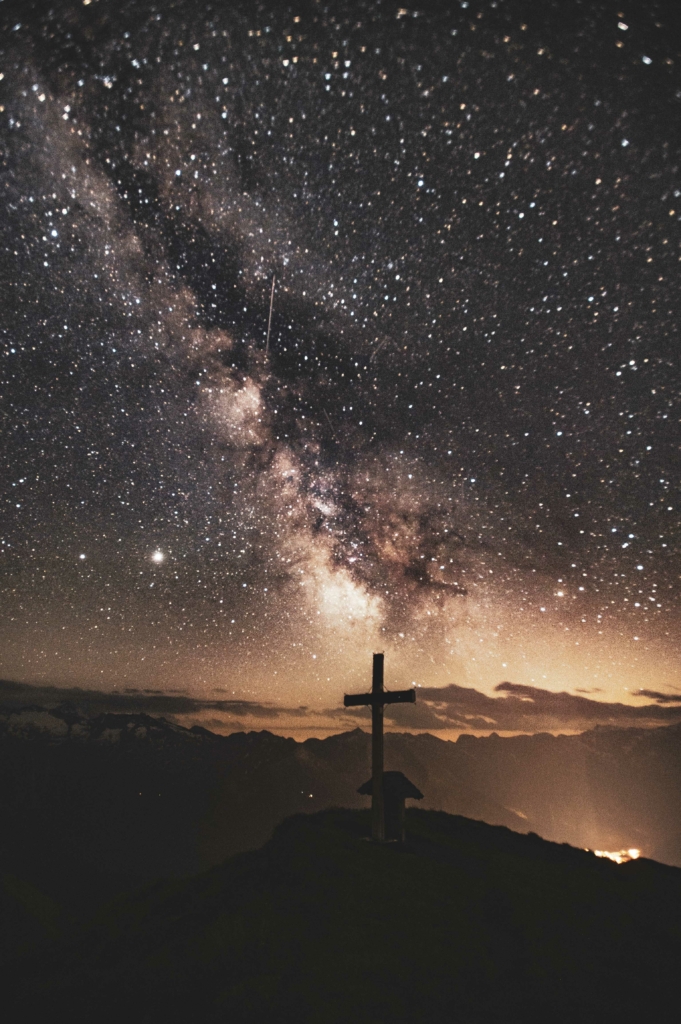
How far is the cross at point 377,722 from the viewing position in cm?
1426

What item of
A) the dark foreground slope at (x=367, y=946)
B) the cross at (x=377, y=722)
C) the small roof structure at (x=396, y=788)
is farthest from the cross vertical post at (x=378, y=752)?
the small roof structure at (x=396, y=788)

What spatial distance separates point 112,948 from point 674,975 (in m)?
12.2

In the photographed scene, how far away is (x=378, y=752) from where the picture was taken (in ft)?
47.8

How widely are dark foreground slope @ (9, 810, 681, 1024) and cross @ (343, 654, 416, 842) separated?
690mm

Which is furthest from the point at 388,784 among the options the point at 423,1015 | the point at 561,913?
the point at 423,1015

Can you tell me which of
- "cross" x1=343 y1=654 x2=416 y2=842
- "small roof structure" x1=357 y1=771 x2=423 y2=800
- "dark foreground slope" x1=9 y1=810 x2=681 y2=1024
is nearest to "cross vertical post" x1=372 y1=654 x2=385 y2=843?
"cross" x1=343 y1=654 x2=416 y2=842

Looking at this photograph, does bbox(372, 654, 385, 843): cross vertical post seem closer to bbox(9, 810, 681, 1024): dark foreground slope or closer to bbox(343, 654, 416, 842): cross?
bbox(343, 654, 416, 842): cross

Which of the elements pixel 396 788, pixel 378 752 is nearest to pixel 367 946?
pixel 378 752

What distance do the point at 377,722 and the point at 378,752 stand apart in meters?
0.85

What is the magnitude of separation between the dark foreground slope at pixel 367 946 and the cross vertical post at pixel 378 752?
56 cm

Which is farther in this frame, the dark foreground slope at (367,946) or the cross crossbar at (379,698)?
the cross crossbar at (379,698)

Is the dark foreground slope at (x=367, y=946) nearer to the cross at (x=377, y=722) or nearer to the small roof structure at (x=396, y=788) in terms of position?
the cross at (x=377, y=722)

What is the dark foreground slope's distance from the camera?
339 inches

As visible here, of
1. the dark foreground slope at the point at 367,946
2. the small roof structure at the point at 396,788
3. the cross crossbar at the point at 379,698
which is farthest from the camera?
the small roof structure at the point at 396,788
